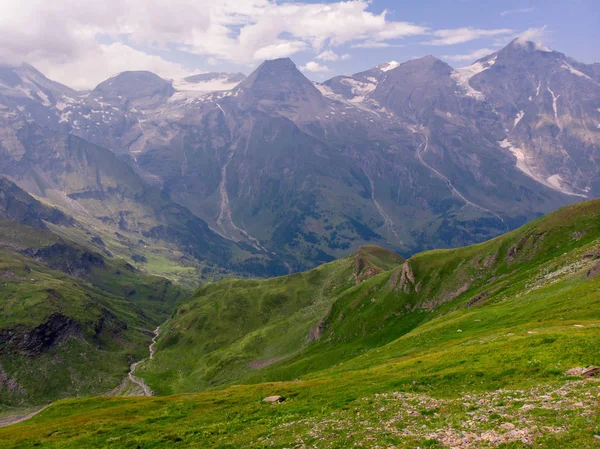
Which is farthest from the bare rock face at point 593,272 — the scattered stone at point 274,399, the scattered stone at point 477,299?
the scattered stone at point 274,399

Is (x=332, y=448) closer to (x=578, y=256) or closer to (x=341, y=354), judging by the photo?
(x=578, y=256)

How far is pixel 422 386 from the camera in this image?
45.1 meters

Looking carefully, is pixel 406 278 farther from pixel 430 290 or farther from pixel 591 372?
pixel 591 372

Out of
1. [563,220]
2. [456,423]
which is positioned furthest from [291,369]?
[456,423]

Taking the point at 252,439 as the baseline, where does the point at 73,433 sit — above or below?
below

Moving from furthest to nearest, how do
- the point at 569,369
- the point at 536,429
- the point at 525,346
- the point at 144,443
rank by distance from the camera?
the point at 525,346, the point at 144,443, the point at 569,369, the point at 536,429

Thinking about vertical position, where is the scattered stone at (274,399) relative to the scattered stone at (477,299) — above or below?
above

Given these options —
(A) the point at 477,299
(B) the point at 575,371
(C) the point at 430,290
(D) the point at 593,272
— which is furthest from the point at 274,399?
(C) the point at 430,290

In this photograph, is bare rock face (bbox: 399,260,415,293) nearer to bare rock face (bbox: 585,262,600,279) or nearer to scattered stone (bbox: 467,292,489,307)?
scattered stone (bbox: 467,292,489,307)

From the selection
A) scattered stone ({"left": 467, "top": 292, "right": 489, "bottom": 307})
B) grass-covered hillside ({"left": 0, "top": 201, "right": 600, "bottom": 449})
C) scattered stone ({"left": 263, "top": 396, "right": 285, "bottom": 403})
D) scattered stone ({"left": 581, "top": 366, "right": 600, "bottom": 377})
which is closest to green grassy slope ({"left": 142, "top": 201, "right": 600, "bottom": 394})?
scattered stone ({"left": 467, "top": 292, "right": 489, "bottom": 307})

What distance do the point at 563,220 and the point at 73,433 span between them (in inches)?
5165

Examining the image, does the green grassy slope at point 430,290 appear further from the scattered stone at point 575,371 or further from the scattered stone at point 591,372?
the scattered stone at point 591,372

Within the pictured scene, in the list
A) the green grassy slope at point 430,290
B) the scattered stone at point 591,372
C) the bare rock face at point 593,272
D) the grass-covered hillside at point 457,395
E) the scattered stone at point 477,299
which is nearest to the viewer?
the grass-covered hillside at point 457,395

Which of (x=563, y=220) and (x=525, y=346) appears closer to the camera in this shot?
(x=525, y=346)
